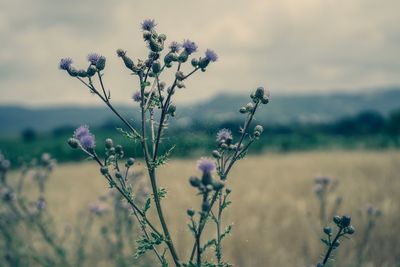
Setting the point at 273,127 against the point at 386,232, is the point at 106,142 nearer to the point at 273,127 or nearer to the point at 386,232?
the point at 386,232

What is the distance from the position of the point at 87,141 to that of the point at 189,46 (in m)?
0.69

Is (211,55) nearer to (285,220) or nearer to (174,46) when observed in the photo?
(174,46)

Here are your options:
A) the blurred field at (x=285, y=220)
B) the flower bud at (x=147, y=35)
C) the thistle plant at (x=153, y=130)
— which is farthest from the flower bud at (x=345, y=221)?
the blurred field at (x=285, y=220)

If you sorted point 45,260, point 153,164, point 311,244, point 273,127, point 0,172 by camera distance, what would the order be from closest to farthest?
point 153,164
point 45,260
point 0,172
point 311,244
point 273,127

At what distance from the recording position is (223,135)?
7.16ft

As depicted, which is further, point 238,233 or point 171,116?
point 238,233

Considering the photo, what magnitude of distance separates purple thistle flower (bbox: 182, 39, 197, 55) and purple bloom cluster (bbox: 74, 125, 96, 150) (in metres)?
0.63

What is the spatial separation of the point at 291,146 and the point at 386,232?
42.8 metres

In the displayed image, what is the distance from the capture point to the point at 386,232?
6.48m

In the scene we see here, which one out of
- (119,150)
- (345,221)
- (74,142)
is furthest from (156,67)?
(345,221)

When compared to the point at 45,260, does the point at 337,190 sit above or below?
above

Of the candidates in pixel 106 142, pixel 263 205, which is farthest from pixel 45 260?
pixel 263 205

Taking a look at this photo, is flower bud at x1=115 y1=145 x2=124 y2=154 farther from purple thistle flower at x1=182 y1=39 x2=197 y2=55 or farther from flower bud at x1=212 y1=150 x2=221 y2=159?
purple thistle flower at x1=182 y1=39 x2=197 y2=55

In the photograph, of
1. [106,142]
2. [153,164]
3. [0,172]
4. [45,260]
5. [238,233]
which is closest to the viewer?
[153,164]
